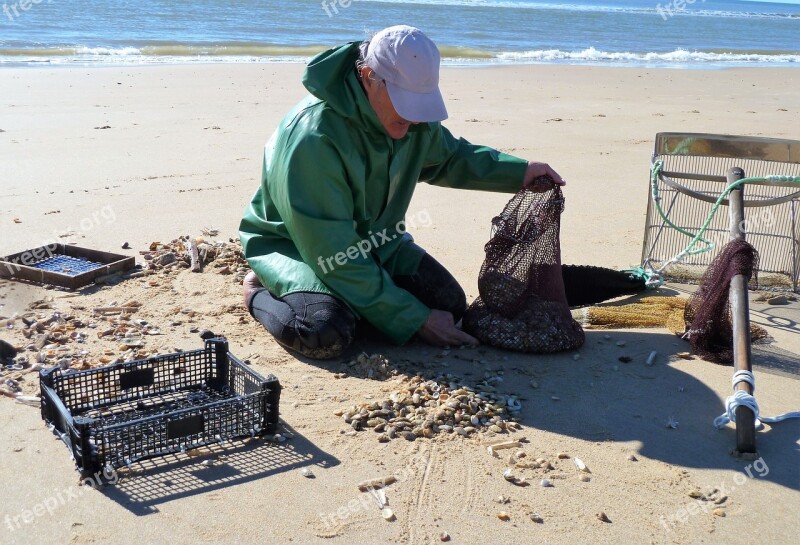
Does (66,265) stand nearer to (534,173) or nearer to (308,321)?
(308,321)

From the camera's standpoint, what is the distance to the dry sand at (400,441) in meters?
2.89

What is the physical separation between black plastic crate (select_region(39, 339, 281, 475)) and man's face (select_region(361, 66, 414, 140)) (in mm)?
1235

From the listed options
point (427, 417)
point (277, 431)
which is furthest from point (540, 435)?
point (277, 431)

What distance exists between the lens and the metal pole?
3400mm

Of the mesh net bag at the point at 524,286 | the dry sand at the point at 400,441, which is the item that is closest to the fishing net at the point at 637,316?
the dry sand at the point at 400,441

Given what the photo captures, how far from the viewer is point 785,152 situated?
516 cm

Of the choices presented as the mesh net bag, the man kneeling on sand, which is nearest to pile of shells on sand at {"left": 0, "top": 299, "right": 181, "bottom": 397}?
the man kneeling on sand

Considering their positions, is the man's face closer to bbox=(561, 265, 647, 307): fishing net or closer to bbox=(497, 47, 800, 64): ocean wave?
bbox=(561, 265, 647, 307): fishing net

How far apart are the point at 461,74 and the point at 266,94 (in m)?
5.20

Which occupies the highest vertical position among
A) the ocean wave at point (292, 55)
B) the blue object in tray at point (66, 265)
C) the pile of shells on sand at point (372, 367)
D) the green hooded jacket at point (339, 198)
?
the ocean wave at point (292, 55)

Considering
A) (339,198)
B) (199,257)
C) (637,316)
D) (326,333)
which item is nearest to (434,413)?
(326,333)

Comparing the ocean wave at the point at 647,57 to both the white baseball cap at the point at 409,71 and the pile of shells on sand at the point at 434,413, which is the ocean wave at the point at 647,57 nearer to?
the white baseball cap at the point at 409,71

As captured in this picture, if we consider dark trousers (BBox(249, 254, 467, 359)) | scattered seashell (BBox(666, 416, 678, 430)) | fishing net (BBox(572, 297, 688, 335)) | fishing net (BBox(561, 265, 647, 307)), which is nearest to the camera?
scattered seashell (BBox(666, 416, 678, 430))

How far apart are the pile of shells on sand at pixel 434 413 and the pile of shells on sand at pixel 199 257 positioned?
1.82 m
